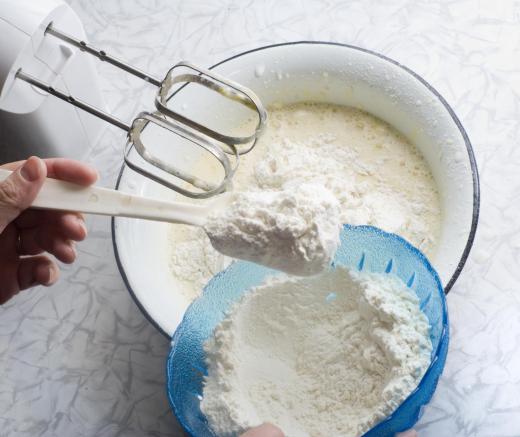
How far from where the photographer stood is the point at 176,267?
2.72 feet

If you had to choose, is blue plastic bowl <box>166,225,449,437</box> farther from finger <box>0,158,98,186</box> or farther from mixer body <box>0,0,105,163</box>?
mixer body <box>0,0,105,163</box>

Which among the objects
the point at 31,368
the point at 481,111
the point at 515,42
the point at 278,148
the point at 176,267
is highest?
the point at 515,42

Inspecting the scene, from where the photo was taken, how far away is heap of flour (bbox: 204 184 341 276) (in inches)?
23.6

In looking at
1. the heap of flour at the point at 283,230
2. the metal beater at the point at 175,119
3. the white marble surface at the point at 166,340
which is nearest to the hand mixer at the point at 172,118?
the metal beater at the point at 175,119

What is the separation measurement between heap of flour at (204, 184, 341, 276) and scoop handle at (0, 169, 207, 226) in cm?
4

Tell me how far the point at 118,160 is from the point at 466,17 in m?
0.58

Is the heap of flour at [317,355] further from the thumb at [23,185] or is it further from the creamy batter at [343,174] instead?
the thumb at [23,185]

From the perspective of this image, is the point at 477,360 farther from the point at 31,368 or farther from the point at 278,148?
the point at 31,368

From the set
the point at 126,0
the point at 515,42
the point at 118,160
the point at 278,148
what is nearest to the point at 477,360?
the point at 278,148

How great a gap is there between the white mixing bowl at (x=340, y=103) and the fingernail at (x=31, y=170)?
0.58ft

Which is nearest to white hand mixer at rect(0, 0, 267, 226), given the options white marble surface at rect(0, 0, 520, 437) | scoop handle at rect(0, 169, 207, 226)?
scoop handle at rect(0, 169, 207, 226)

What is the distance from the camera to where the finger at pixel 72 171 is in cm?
71

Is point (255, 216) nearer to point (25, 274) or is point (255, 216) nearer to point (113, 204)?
point (113, 204)

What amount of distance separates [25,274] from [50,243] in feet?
0.18
